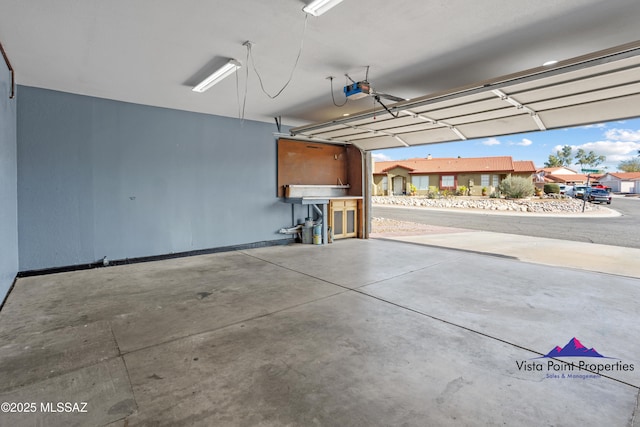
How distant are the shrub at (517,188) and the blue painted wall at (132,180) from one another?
1698cm

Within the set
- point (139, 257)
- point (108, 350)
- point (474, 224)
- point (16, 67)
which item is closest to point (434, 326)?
point (108, 350)

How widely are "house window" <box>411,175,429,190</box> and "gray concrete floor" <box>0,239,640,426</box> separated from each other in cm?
2164

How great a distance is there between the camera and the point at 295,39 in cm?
336

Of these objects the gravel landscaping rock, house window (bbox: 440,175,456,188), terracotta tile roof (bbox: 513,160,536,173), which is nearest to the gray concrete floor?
the gravel landscaping rock

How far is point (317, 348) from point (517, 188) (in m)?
20.1

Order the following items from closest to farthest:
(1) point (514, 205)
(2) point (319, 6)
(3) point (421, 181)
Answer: (2) point (319, 6) < (1) point (514, 205) < (3) point (421, 181)

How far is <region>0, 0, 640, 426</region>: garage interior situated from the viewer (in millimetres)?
2027

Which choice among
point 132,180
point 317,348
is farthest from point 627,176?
point 132,180

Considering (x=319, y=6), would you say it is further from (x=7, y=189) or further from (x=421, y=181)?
(x=421, y=181)

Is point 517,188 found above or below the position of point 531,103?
below

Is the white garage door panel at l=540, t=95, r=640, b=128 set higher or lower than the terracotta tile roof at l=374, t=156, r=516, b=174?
lower

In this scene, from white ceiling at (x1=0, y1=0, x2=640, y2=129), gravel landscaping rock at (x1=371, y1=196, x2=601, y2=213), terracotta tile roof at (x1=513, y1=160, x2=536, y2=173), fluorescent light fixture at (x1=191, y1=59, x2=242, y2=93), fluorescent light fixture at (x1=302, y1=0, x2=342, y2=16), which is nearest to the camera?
fluorescent light fixture at (x1=302, y1=0, x2=342, y2=16)

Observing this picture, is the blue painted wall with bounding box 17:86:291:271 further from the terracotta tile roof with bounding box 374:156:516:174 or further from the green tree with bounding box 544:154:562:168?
the green tree with bounding box 544:154:562:168

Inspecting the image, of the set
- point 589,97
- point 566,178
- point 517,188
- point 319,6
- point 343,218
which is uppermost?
point 566,178
